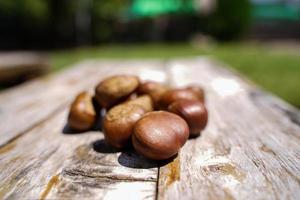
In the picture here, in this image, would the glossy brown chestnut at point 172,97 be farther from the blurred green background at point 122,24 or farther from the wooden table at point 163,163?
the blurred green background at point 122,24

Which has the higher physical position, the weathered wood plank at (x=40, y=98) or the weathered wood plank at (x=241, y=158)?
the weathered wood plank at (x=241, y=158)

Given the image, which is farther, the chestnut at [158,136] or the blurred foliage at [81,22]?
the blurred foliage at [81,22]

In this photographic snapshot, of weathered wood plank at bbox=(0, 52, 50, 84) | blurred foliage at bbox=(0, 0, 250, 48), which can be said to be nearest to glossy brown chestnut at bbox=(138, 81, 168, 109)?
weathered wood plank at bbox=(0, 52, 50, 84)

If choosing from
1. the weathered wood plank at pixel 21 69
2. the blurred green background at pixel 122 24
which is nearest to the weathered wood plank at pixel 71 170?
the weathered wood plank at pixel 21 69

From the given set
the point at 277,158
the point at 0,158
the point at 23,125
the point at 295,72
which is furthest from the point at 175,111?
the point at 295,72

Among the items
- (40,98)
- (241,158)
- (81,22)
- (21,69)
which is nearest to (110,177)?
(241,158)
